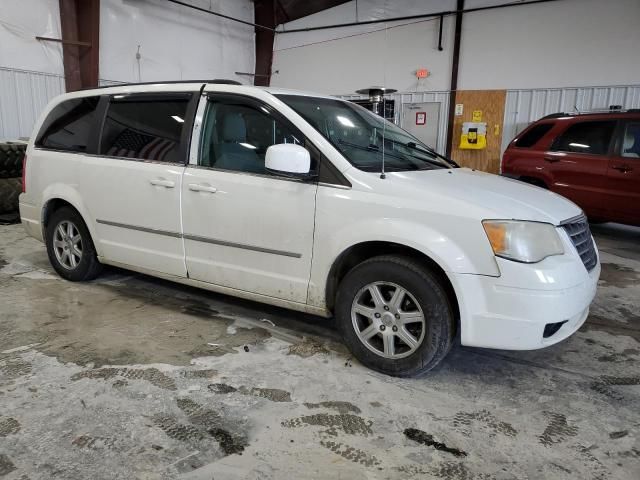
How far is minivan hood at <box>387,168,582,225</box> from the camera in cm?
246

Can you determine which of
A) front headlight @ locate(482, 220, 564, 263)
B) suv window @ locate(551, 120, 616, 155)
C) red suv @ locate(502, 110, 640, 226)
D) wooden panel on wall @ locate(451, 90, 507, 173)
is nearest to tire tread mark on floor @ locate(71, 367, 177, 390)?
front headlight @ locate(482, 220, 564, 263)

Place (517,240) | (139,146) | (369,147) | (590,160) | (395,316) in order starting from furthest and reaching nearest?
(590,160) < (139,146) < (369,147) < (395,316) < (517,240)

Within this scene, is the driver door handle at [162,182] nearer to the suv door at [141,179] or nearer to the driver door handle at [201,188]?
the suv door at [141,179]

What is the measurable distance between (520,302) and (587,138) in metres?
4.96

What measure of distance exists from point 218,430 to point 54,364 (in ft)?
3.94

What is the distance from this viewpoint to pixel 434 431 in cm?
220

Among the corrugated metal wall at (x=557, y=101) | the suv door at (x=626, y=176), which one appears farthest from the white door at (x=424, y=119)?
the suv door at (x=626, y=176)

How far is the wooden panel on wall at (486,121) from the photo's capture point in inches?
386

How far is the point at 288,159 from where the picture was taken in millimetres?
2619

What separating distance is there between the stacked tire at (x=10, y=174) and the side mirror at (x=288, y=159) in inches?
228

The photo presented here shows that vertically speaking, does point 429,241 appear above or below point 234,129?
below

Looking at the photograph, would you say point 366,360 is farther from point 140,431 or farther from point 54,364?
point 54,364

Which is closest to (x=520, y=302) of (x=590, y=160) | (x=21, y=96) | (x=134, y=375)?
(x=134, y=375)

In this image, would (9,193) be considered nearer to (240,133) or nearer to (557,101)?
(240,133)
